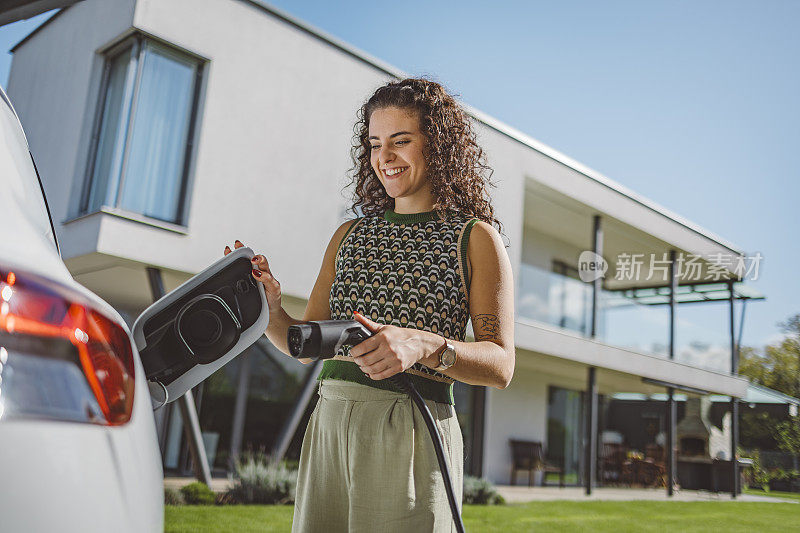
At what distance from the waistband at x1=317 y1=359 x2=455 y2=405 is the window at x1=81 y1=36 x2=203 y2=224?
276 inches

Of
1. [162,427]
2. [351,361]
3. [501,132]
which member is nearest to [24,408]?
[351,361]

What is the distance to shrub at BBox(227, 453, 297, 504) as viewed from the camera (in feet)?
27.7

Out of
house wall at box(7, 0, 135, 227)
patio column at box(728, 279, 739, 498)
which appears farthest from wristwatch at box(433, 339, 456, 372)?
patio column at box(728, 279, 739, 498)

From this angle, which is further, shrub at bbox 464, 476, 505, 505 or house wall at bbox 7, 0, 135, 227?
shrub at bbox 464, 476, 505, 505

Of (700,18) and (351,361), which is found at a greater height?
(700,18)

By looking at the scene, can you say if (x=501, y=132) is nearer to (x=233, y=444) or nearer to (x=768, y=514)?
(x=233, y=444)

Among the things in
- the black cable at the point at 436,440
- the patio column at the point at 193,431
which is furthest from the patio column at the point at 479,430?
the black cable at the point at 436,440

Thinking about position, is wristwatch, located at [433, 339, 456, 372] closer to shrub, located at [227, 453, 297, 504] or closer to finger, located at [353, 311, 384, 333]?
finger, located at [353, 311, 384, 333]

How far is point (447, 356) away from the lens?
4.82 ft

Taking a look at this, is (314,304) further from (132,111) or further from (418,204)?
(132,111)

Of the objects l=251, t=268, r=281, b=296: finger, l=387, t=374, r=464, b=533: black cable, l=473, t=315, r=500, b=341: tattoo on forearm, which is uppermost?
l=251, t=268, r=281, b=296: finger

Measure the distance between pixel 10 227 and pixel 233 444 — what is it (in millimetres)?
10506

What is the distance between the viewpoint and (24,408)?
81 centimetres

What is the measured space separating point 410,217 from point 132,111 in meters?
7.33
